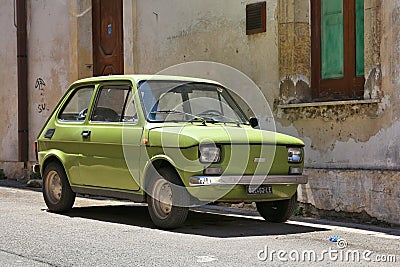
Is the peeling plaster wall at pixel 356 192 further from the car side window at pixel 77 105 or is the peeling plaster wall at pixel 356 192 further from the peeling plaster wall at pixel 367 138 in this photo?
the car side window at pixel 77 105

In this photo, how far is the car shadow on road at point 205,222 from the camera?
854 cm

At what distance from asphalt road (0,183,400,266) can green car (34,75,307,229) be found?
36 centimetres

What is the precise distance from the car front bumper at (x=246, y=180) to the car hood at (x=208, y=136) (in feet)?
1.24

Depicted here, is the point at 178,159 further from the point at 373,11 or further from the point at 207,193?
the point at 373,11

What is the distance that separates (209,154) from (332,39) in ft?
12.4

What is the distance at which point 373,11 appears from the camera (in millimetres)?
10062

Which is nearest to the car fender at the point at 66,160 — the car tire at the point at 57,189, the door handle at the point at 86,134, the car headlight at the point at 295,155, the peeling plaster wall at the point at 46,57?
the car tire at the point at 57,189

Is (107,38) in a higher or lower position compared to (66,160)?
higher

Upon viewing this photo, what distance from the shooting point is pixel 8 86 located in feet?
59.3

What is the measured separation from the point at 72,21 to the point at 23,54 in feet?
6.11

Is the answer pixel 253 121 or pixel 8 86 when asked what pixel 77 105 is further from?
pixel 8 86

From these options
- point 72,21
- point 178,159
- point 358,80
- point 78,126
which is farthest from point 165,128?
point 72,21

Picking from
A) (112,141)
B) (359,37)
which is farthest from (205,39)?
(112,141)

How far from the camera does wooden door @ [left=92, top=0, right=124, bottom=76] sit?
15.7 metres
